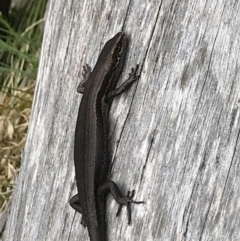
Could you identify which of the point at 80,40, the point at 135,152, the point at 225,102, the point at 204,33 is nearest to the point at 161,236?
the point at 135,152

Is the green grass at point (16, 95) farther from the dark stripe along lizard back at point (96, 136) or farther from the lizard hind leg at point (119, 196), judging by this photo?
the lizard hind leg at point (119, 196)

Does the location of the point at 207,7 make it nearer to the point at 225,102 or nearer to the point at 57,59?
the point at 225,102

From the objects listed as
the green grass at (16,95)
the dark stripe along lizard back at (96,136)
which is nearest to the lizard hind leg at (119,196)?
the dark stripe along lizard back at (96,136)

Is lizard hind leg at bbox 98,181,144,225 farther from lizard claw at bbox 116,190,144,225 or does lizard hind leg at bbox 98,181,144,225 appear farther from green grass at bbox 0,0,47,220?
green grass at bbox 0,0,47,220

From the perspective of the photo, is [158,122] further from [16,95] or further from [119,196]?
[16,95]

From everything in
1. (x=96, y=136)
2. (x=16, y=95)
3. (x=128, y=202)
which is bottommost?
(x=128, y=202)

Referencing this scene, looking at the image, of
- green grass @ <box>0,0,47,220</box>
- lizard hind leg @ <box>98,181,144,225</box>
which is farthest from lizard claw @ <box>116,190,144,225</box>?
green grass @ <box>0,0,47,220</box>

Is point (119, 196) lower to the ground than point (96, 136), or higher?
lower

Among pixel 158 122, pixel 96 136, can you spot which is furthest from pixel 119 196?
pixel 96 136
